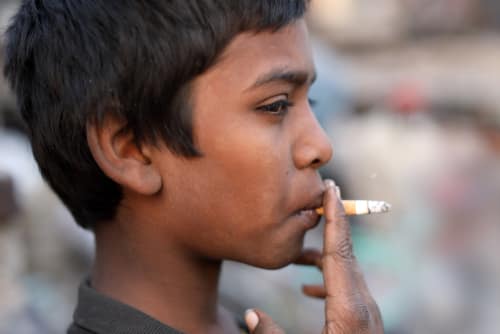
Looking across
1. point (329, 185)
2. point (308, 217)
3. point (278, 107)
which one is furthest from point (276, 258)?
point (278, 107)

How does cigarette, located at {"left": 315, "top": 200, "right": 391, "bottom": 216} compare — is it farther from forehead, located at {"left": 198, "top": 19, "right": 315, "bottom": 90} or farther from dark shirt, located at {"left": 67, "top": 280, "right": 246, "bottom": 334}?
dark shirt, located at {"left": 67, "top": 280, "right": 246, "bottom": 334}

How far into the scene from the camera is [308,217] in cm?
196

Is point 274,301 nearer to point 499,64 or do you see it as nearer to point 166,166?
point 166,166

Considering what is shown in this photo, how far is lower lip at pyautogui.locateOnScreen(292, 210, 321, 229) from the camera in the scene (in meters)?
1.95

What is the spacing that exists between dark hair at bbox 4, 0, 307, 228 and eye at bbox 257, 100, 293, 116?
18 cm

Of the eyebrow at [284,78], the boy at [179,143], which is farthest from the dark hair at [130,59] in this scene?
the eyebrow at [284,78]

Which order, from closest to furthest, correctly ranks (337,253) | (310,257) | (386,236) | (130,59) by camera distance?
(130,59) < (337,253) < (310,257) < (386,236)

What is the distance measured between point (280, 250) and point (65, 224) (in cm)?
402

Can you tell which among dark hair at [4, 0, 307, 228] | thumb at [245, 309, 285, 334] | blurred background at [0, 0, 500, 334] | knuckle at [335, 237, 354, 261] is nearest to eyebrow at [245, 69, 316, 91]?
dark hair at [4, 0, 307, 228]

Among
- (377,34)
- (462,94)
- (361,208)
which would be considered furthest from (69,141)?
(377,34)

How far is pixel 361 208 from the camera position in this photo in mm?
1984

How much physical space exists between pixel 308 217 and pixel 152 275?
1.44ft

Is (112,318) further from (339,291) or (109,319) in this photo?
(339,291)

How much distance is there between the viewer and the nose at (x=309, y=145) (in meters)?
1.89
